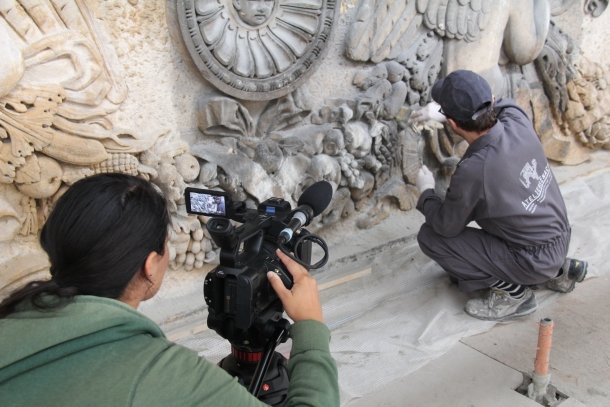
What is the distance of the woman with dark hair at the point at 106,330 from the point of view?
705mm

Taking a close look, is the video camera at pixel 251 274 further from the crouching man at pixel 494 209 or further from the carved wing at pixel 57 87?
the crouching man at pixel 494 209

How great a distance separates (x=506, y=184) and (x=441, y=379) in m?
0.67

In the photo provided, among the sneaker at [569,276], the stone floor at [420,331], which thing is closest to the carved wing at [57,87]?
the stone floor at [420,331]

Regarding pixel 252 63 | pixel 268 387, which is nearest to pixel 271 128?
pixel 252 63

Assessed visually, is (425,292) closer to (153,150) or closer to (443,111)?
(443,111)

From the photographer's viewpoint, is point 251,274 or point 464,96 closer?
point 251,274

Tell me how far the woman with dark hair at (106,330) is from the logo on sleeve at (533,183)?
1213 millimetres

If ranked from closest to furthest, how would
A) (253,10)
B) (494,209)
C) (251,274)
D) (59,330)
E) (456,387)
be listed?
(59,330) → (251,274) → (456,387) → (494,209) → (253,10)

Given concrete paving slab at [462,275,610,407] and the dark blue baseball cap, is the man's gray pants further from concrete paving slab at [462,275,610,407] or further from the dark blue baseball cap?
the dark blue baseball cap

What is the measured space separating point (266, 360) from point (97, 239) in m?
0.45

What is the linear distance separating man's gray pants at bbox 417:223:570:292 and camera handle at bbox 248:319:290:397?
1.13 metres

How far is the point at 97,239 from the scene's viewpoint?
2.65 feet

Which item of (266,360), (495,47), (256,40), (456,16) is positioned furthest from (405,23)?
(266,360)

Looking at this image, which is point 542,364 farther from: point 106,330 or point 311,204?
point 106,330
